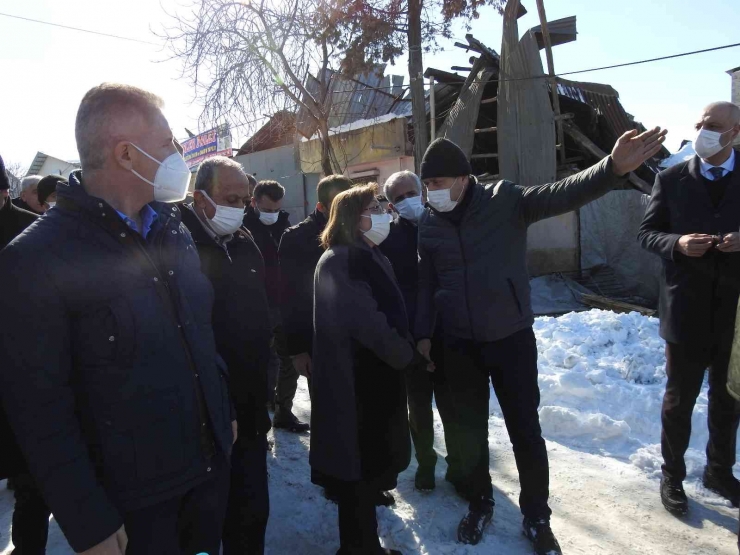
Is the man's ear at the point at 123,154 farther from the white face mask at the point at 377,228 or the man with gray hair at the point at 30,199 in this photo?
the man with gray hair at the point at 30,199

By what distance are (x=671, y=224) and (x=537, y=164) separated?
313 inches

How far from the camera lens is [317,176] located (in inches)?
638

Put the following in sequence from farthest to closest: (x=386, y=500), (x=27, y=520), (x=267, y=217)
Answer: (x=267, y=217)
(x=386, y=500)
(x=27, y=520)

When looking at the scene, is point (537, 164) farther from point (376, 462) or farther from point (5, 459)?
point (5, 459)

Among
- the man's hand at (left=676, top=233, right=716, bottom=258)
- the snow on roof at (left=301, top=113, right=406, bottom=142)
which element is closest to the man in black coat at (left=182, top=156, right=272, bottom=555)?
the man's hand at (left=676, top=233, right=716, bottom=258)

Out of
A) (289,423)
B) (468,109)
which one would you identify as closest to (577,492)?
(289,423)

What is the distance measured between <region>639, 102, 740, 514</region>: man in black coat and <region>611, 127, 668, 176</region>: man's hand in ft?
2.86

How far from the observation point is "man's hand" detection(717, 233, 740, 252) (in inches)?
108

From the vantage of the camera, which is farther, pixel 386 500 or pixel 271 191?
pixel 271 191

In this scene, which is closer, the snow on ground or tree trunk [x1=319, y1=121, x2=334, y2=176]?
the snow on ground

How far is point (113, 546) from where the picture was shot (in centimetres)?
140

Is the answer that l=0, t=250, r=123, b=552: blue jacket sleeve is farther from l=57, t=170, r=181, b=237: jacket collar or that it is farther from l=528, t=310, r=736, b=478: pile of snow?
l=528, t=310, r=736, b=478: pile of snow

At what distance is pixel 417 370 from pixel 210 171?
199 cm

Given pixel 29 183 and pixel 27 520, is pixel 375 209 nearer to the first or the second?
pixel 27 520
